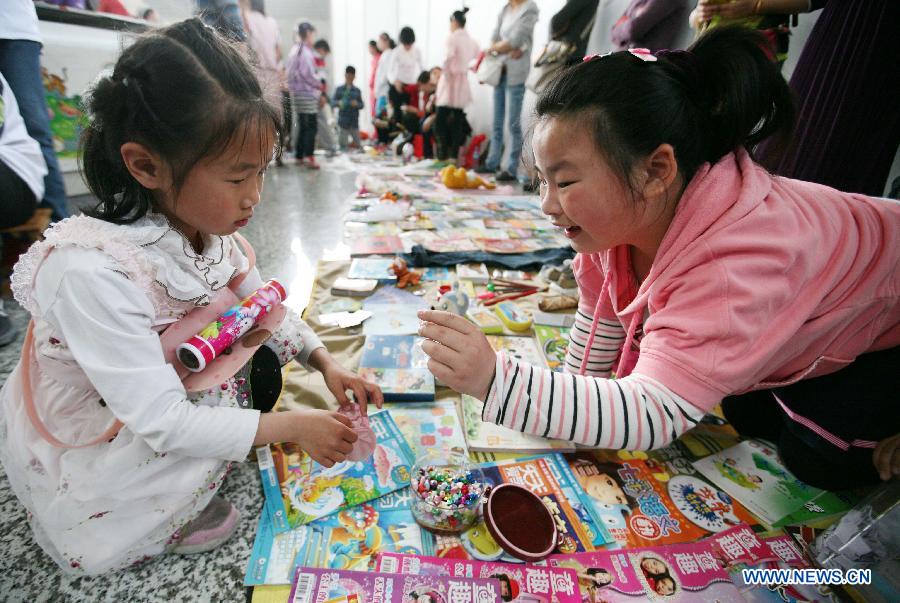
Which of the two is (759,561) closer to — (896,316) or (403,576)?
(896,316)

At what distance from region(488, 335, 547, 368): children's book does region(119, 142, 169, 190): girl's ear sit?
Answer: 834 mm

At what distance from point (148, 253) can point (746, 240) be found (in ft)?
2.52

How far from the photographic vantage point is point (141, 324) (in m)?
0.58

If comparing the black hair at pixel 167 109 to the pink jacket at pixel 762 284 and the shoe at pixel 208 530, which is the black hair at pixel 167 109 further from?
the pink jacket at pixel 762 284

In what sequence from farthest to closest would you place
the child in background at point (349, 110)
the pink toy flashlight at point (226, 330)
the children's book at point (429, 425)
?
1. the child in background at point (349, 110)
2. the children's book at point (429, 425)
3. the pink toy flashlight at point (226, 330)

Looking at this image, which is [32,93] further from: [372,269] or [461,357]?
[461,357]

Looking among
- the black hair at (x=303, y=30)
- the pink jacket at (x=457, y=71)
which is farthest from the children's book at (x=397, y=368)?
the black hair at (x=303, y=30)

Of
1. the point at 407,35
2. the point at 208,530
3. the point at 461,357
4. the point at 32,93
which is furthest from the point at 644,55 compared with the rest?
the point at 407,35

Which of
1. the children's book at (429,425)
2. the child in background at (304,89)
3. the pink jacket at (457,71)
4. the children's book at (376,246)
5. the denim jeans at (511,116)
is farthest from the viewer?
the pink jacket at (457,71)

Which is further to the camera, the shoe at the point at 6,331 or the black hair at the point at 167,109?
the shoe at the point at 6,331

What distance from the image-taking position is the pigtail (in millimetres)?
576

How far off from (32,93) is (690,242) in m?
1.84

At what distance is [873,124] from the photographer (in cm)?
107

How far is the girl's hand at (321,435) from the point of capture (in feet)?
2.12
